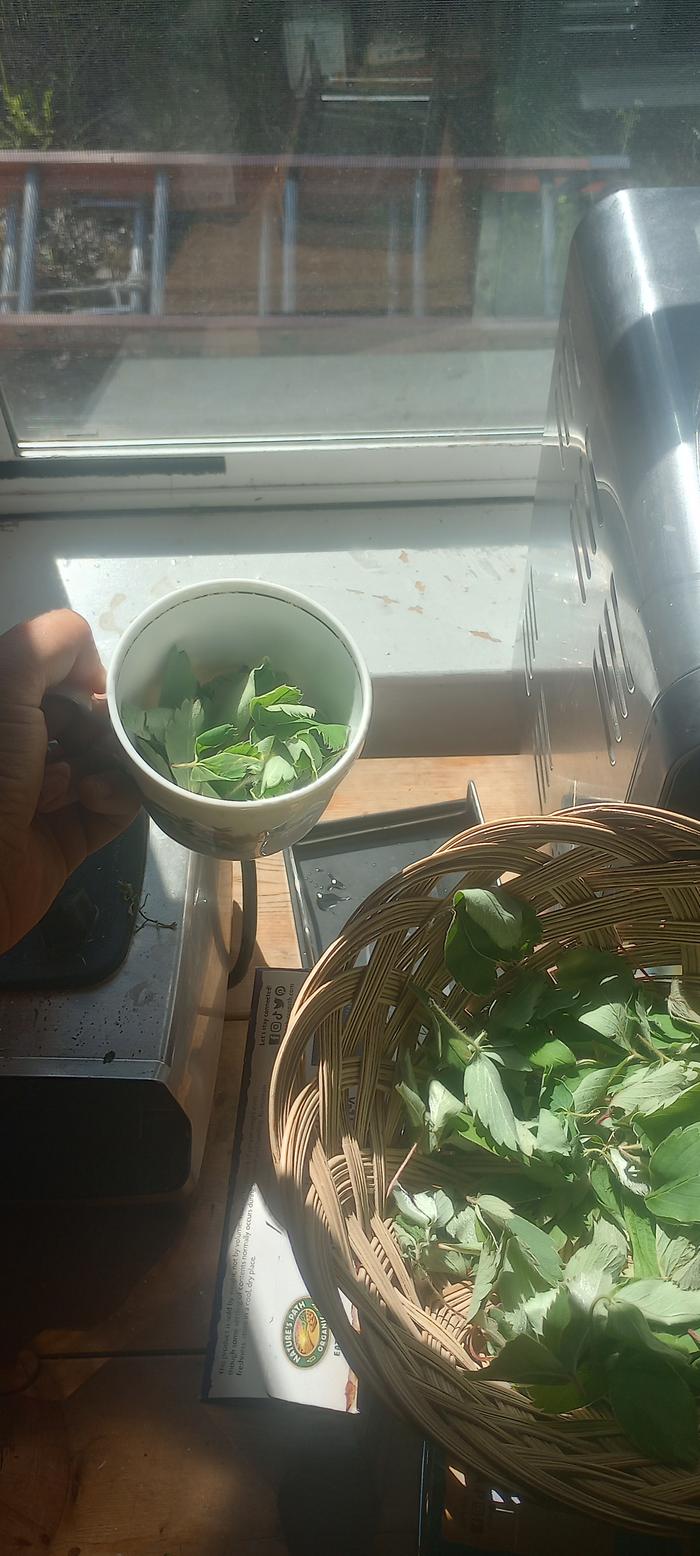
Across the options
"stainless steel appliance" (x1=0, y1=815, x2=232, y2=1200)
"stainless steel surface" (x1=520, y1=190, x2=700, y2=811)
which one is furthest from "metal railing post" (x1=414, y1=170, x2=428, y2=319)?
"stainless steel appliance" (x1=0, y1=815, x2=232, y2=1200)

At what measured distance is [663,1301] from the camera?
482 mm

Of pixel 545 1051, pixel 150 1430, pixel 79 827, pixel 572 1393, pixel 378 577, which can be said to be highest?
pixel 378 577

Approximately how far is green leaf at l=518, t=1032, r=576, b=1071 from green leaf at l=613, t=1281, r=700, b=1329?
4.2 inches

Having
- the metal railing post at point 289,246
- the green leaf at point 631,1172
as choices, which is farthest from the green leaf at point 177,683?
the metal railing post at point 289,246

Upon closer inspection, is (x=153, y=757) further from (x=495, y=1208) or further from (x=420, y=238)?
(x=420, y=238)

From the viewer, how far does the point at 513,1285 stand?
1.63 feet

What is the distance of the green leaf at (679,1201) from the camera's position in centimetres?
50

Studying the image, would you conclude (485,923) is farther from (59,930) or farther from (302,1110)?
(59,930)

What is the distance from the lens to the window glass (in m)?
0.68

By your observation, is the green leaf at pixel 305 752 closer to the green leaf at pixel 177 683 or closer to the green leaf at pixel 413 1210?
the green leaf at pixel 177 683

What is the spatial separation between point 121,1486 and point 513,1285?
27 centimetres

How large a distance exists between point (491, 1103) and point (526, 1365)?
0.11 meters

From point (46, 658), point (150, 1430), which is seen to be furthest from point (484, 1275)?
point (46, 658)

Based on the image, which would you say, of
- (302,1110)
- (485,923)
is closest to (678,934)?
(485,923)
